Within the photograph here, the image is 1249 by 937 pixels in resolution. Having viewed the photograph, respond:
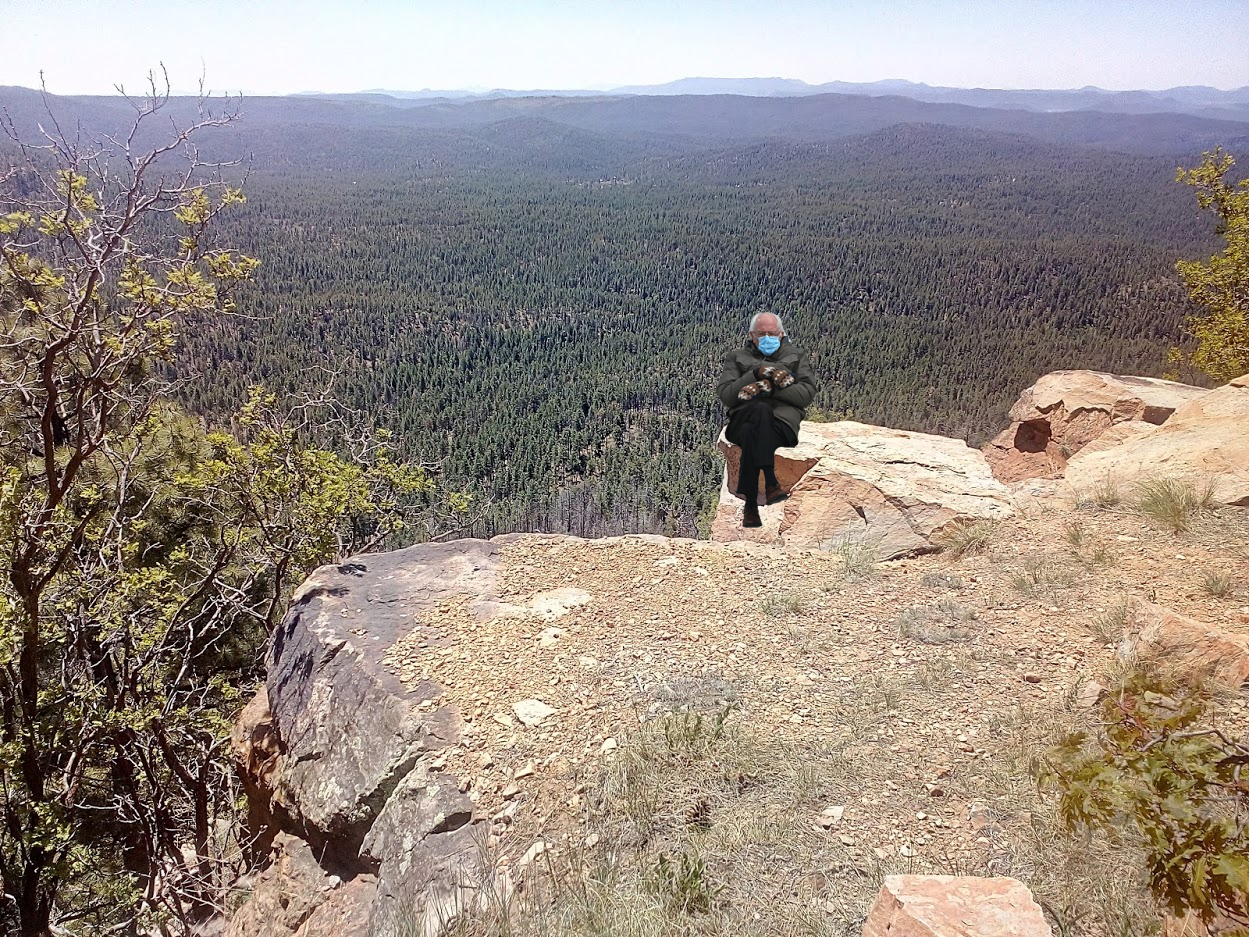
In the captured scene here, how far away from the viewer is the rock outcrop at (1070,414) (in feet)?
34.1

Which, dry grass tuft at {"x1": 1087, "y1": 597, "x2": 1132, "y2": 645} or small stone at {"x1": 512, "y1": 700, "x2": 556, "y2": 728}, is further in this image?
dry grass tuft at {"x1": 1087, "y1": 597, "x2": 1132, "y2": 645}

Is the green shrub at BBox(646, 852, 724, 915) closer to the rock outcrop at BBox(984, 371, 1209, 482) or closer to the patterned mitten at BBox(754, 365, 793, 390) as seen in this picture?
the patterned mitten at BBox(754, 365, 793, 390)

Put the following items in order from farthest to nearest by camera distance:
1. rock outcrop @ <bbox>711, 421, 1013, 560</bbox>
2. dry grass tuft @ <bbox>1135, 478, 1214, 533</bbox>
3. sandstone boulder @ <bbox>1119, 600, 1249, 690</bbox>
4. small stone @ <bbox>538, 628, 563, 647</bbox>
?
rock outcrop @ <bbox>711, 421, 1013, 560</bbox>
dry grass tuft @ <bbox>1135, 478, 1214, 533</bbox>
small stone @ <bbox>538, 628, 563, 647</bbox>
sandstone boulder @ <bbox>1119, 600, 1249, 690</bbox>

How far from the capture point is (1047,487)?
834cm

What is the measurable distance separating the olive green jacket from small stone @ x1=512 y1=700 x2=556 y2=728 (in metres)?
2.92

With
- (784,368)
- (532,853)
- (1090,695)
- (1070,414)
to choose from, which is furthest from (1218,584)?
(1070,414)

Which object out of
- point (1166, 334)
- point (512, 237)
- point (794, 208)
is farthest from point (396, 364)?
point (794, 208)

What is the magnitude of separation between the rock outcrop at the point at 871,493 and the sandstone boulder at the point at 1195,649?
9.49ft

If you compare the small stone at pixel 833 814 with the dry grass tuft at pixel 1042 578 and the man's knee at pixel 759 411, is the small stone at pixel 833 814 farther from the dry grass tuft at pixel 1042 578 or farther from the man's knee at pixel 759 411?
the man's knee at pixel 759 411

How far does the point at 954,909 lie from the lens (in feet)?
8.30

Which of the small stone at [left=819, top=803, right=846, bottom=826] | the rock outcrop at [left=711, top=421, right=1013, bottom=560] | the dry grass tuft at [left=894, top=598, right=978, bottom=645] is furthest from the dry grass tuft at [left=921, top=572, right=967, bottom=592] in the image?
the small stone at [left=819, top=803, right=846, bottom=826]

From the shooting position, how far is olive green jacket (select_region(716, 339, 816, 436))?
19.9 ft

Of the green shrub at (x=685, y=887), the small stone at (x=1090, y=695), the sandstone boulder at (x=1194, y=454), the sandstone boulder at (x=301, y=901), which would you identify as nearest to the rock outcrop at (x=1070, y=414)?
the sandstone boulder at (x=1194, y=454)

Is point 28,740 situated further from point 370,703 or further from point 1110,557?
point 1110,557
